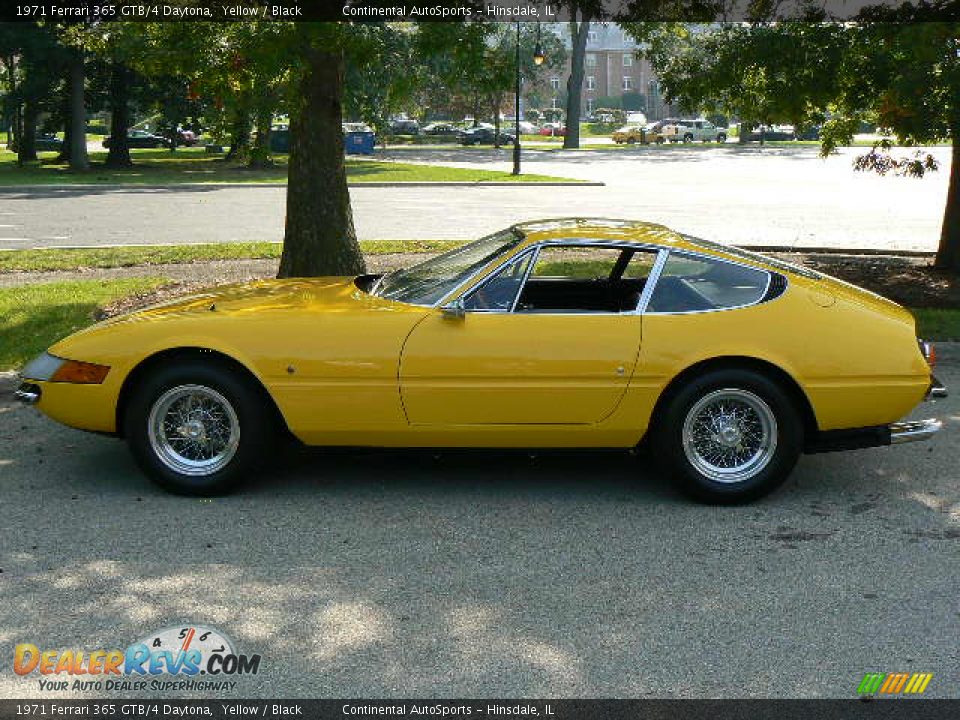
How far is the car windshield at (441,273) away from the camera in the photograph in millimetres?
5949

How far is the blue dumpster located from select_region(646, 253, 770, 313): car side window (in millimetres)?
45370

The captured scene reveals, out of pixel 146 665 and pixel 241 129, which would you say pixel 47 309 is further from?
pixel 146 665

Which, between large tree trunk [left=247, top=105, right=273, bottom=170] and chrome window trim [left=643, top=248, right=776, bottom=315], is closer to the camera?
chrome window trim [left=643, top=248, right=776, bottom=315]

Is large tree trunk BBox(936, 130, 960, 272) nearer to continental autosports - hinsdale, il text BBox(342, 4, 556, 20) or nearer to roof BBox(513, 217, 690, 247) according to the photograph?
continental autosports - hinsdale, il text BBox(342, 4, 556, 20)

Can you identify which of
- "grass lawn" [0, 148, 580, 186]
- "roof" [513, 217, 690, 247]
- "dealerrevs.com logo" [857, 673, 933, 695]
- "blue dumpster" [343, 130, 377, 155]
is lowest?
"dealerrevs.com logo" [857, 673, 933, 695]

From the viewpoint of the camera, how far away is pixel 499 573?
4863mm

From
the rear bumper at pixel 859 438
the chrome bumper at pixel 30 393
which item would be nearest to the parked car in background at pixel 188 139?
the chrome bumper at pixel 30 393

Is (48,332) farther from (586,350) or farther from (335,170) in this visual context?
(586,350)

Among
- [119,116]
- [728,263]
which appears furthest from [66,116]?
[728,263]

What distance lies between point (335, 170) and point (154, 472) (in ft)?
19.5

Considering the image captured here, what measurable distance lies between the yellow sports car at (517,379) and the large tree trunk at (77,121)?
3425cm

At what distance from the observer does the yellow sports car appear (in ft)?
18.6

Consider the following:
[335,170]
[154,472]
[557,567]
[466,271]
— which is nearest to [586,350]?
[466,271]

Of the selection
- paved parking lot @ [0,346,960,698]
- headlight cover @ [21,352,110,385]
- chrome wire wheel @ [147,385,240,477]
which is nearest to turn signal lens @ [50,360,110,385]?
headlight cover @ [21,352,110,385]
